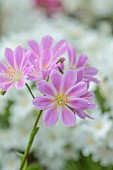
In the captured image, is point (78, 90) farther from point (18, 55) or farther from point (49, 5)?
point (49, 5)

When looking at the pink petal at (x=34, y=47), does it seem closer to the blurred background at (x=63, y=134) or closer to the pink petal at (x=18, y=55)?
the pink petal at (x=18, y=55)

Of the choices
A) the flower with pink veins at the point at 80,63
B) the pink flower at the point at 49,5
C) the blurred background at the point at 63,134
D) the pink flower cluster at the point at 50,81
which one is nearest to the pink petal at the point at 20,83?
the pink flower cluster at the point at 50,81

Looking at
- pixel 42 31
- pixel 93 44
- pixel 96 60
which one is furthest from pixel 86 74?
pixel 42 31

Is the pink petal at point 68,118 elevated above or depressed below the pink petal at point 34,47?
below

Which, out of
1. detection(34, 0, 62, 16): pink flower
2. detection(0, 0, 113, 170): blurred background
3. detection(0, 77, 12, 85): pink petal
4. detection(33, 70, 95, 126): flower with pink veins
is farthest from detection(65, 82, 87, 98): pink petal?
detection(34, 0, 62, 16): pink flower

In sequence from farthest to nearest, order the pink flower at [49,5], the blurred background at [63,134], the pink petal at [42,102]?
the pink flower at [49,5], the blurred background at [63,134], the pink petal at [42,102]

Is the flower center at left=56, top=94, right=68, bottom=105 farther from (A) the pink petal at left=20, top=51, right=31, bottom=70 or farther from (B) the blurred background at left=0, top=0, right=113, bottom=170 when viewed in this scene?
(B) the blurred background at left=0, top=0, right=113, bottom=170

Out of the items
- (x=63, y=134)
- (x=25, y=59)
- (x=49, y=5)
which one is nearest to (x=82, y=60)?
(x=25, y=59)
